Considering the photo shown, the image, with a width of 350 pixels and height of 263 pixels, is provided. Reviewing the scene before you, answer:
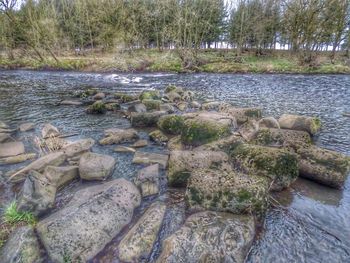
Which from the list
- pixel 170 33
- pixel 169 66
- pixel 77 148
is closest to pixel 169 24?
pixel 170 33

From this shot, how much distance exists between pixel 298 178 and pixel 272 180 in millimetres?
1083

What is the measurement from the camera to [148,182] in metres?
5.80

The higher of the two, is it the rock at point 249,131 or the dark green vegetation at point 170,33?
the dark green vegetation at point 170,33

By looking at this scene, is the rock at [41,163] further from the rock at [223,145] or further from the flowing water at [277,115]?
the rock at [223,145]

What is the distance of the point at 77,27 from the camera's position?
47125 millimetres

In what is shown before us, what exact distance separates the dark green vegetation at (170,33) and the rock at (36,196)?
1070 inches

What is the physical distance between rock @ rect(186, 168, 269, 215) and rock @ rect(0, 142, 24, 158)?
5.75 meters

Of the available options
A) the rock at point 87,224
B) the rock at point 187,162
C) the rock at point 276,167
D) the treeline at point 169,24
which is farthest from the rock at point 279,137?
the treeline at point 169,24

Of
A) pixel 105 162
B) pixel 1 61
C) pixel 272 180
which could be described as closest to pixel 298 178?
pixel 272 180

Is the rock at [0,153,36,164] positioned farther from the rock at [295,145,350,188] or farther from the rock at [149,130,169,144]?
the rock at [295,145,350,188]

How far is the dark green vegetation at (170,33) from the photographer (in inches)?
1278

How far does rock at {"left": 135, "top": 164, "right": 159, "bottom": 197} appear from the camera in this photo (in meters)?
5.68

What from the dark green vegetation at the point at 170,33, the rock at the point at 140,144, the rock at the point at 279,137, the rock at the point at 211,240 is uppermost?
the dark green vegetation at the point at 170,33

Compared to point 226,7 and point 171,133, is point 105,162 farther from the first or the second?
point 226,7
